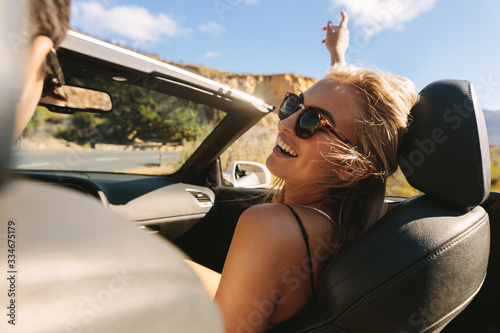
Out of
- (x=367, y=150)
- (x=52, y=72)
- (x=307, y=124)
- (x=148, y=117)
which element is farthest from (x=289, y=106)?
(x=148, y=117)

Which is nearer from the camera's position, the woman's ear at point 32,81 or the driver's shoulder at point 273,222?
the woman's ear at point 32,81

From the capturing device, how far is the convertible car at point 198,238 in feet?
1.71

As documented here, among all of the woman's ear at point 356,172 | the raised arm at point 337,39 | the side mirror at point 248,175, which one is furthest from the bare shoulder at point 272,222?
the side mirror at point 248,175

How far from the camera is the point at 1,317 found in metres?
0.43

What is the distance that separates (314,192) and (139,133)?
252 inches

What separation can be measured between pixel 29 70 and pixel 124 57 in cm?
135

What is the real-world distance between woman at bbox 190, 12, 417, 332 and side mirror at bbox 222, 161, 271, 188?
171 cm

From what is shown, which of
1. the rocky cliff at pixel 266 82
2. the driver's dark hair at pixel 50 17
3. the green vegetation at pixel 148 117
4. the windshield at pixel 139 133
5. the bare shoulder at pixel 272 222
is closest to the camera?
the driver's dark hair at pixel 50 17

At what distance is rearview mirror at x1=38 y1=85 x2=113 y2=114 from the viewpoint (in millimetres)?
1853

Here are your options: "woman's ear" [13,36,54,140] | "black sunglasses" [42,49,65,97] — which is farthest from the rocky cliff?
"woman's ear" [13,36,54,140]

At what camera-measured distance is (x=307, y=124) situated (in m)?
1.64

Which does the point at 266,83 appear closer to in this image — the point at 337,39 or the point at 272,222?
the point at 337,39

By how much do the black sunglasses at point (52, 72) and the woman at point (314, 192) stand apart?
0.84 meters

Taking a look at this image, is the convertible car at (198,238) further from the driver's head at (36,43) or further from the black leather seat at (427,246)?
the driver's head at (36,43)
